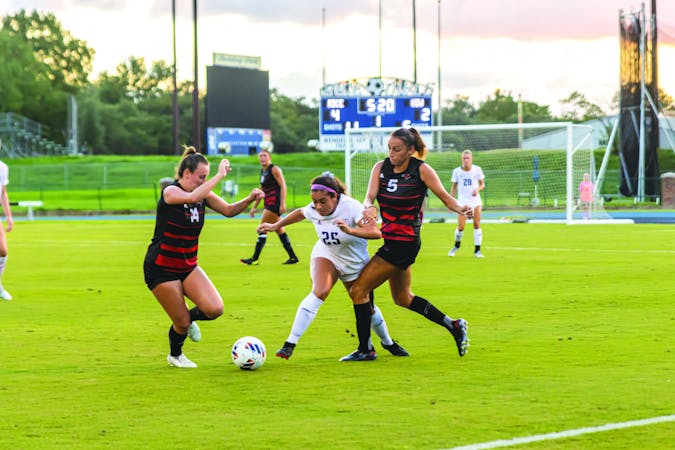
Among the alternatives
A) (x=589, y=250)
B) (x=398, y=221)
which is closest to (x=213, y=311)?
(x=398, y=221)

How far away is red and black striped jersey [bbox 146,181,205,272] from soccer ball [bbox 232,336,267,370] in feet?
2.85

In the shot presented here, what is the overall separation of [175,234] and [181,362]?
108cm

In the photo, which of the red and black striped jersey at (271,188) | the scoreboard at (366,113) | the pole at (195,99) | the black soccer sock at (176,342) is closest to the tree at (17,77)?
the pole at (195,99)

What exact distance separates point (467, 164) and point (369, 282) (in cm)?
1417

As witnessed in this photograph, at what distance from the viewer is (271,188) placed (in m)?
21.2

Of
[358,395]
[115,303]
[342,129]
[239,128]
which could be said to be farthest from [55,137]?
[358,395]

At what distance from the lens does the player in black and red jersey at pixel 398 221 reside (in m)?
9.61

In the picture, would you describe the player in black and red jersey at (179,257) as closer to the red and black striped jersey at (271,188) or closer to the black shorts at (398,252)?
the black shorts at (398,252)

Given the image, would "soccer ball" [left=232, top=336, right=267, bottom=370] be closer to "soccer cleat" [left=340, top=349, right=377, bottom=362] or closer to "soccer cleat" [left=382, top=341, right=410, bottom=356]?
"soccer cleat" [left=340, top=349, right=377, bottom=362]

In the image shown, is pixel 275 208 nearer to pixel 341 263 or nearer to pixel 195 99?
pixel 341 263

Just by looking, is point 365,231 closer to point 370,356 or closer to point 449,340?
point 370,356

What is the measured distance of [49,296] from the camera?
619 inches

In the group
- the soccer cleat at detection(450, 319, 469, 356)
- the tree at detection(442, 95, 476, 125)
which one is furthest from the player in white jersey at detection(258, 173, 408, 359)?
the tree at detection(442, 95, 476, 125)

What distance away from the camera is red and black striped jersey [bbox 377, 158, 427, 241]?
9.65 meters
